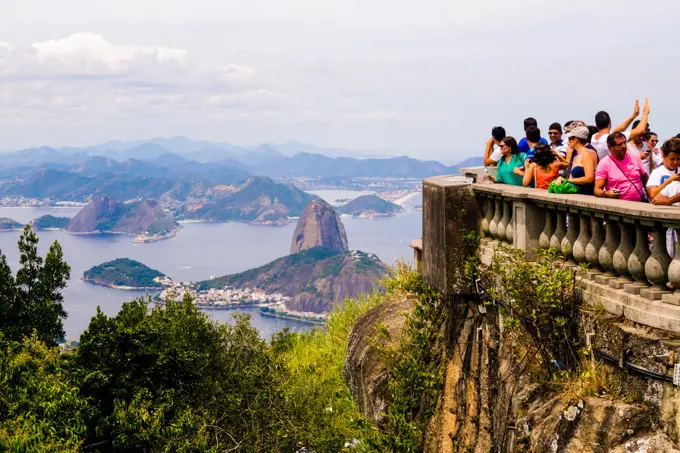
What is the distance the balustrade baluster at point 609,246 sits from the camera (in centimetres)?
606

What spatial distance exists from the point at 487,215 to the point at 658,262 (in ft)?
9.29

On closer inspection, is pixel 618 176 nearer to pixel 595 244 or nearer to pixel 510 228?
pixel 595 244

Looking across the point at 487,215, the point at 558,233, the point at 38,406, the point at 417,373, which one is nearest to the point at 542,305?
the point at 558,233

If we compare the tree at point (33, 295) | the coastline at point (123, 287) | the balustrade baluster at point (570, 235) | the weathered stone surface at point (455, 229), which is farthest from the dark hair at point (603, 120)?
the coastline at point (123, 287)

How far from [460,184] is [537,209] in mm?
1283

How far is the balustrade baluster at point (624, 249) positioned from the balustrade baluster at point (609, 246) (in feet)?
0.44

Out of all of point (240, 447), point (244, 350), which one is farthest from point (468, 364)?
point (244, 350)

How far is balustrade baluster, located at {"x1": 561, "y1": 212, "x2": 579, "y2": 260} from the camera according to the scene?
21.9 ft

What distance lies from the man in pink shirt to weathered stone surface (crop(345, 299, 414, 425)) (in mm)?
3371

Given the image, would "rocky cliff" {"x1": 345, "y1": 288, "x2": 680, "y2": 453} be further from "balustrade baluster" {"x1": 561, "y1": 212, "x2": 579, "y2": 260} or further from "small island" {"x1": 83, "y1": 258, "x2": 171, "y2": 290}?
"small island" {"x1": 83, "y1": 258, "x2": 171, "y2": 290}

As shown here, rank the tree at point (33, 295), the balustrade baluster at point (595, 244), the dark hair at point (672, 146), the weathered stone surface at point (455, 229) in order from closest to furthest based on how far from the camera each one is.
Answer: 1. the balustrade baluster at point (595, 244)
2. the dark hair at point (672, 146)
3. the weathered stone surface at point (455, 229)
4. the tree at point (33, 295)

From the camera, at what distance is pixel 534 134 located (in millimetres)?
9117

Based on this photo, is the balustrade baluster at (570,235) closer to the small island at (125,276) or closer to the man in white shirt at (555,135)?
the man in white shirt at (555,135)

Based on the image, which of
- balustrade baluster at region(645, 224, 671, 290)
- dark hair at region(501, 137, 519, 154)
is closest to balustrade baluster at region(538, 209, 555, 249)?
balustrade baluster at region(645, 224, 671, 290)
